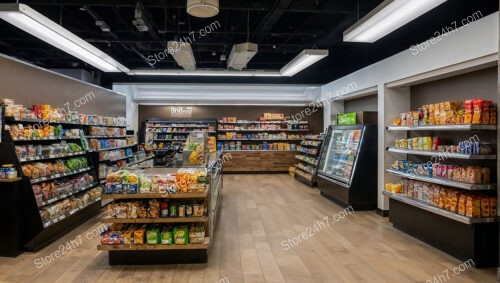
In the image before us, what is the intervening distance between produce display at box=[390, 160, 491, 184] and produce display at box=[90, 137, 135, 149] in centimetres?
629

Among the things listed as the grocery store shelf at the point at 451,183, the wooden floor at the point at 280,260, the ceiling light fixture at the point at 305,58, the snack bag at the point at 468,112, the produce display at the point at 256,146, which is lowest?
the wooden floor at the point at 280,260

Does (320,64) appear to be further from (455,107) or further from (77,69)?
(77,69)

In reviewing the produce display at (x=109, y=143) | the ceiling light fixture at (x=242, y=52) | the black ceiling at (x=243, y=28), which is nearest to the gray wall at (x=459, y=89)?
the black ceiling at (x=243, y=28)

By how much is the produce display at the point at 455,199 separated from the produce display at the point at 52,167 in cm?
564

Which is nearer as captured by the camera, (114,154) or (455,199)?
(455,199)

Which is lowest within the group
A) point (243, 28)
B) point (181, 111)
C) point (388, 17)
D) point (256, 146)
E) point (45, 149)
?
point (256, 146)

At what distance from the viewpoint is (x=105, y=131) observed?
25.9 ft

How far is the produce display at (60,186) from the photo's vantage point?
466cm

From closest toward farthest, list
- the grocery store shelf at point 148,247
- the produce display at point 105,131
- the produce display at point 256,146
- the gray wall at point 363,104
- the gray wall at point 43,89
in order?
the grocery store shelf at point 148,247
the gray wall at point 43,89
the produce display at point 105,131
the gray wall at point 363,104
the produce display at point 256,146

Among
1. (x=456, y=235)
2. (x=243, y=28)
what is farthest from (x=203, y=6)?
(x=456, y=235)

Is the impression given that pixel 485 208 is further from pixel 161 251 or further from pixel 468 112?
pixel 161 251

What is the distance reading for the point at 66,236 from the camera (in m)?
5.12

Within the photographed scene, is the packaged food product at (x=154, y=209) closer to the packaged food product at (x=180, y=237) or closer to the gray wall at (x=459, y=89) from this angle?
the packaged food product at (x=180, y=237)

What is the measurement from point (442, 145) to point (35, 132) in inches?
236
